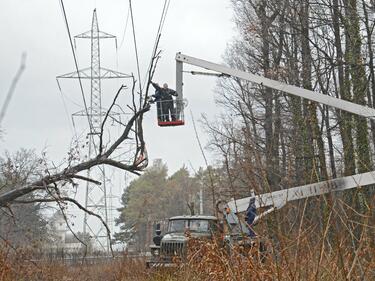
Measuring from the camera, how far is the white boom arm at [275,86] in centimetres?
1012

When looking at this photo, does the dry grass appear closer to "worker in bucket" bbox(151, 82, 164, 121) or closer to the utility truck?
the utility truck

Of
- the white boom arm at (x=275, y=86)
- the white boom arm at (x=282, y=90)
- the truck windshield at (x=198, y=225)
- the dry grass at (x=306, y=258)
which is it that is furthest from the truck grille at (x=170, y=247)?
the dry grass at (x=306, y=258)

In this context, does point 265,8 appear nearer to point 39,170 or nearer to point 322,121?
point 322,121

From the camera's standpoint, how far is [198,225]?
15.4 metres

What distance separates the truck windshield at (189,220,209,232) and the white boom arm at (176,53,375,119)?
13.0 feet

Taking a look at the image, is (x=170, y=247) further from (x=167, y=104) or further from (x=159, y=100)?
(x=159, y=100)

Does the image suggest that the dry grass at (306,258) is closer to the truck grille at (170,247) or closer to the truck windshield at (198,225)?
the truck grille at (170,247)

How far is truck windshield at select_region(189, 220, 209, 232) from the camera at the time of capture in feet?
49.5

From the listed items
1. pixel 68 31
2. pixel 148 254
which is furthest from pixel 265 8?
pixel 68 31

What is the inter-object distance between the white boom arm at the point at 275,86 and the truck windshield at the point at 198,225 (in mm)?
3964

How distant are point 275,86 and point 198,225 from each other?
543 centimetres

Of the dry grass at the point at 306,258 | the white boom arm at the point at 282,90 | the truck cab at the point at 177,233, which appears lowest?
the dry grass at the point at 306,258

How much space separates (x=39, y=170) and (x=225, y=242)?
6356 mm

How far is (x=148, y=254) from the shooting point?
50.2ft
